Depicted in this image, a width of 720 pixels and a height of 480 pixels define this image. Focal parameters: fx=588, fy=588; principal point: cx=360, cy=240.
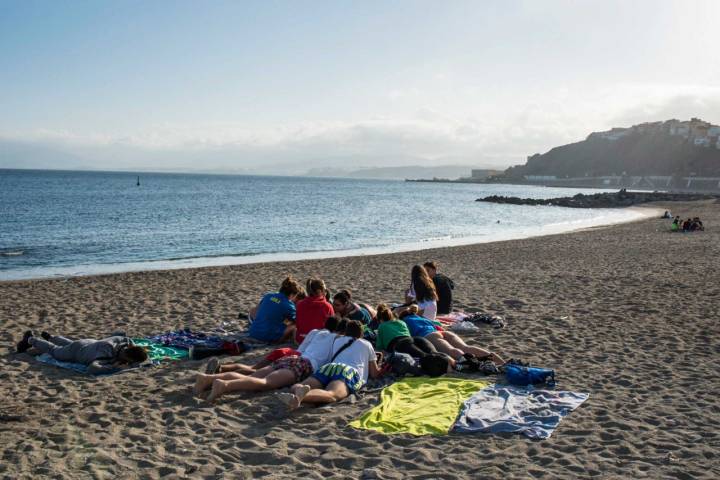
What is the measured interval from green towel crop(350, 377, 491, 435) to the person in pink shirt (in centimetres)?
178

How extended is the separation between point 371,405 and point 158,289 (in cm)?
965

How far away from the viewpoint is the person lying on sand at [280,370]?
6.61 meters

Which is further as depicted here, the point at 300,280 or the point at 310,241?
the point at 310,241

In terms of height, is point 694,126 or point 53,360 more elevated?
point 694,126

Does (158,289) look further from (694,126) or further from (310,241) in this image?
→ (694,126)

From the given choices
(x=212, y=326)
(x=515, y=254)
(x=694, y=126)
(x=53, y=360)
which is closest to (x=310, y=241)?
(x=515, y=254)

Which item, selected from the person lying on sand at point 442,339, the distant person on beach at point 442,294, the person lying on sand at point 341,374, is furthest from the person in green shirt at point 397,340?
the distant person on beach at point 442,294

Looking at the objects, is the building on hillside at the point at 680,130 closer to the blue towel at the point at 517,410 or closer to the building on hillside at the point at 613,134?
the building on hillside at the point at 613,134

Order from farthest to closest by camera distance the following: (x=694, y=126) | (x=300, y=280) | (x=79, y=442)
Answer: (x=694, y=126) → (x=300, y=280) → (x=79, y=442)

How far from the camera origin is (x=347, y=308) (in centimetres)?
866

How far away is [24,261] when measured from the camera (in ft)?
71.1

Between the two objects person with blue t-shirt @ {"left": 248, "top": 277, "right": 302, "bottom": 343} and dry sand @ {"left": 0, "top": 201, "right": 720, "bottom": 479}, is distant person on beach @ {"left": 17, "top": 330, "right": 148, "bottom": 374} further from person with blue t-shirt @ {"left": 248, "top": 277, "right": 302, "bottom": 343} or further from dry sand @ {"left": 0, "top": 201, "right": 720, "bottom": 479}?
person with blue t-shirt @ {"left": 248, "top": 277, "right": 302, "bottom": 343}

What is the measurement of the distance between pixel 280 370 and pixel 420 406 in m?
1.70

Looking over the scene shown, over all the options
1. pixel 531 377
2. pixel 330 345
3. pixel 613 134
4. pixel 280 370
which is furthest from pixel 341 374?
pixel 613 134
